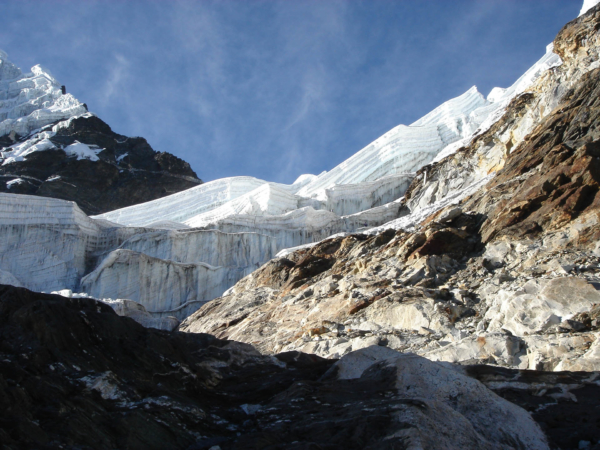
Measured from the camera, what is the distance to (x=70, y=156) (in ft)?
249

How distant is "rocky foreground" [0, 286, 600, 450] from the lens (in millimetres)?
5938

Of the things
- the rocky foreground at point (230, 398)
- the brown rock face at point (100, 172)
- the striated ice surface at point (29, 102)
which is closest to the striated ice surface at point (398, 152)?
the brown rock face at point (100, 172)

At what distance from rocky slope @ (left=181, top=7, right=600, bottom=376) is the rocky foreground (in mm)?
2934

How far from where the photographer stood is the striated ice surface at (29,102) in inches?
3132

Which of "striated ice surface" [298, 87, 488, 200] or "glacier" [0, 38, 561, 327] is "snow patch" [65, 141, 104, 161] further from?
"striated ice surface" [298, 87, 488, 200]

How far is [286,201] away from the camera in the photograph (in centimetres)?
4419

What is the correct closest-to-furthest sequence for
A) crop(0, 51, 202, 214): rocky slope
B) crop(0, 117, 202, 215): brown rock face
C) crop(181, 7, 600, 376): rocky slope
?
crop(181, 7, 600, 376): rocky slope < crop(0, 117, 202, 215): brown rock face < crop(0, 51, 202, 214): rocky slope

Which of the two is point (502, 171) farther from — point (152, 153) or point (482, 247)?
point (152, 153)

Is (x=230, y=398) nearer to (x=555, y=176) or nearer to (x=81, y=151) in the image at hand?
(x=555, y=176)

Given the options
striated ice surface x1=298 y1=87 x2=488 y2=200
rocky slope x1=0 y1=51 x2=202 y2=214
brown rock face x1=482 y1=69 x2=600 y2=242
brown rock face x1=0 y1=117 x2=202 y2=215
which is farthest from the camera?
rocky slope x1=0 y1=51 x2=202 y2=214

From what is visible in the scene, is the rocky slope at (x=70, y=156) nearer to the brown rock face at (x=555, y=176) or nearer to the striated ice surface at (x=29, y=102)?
the striated ice surface at (x=29, y=102)

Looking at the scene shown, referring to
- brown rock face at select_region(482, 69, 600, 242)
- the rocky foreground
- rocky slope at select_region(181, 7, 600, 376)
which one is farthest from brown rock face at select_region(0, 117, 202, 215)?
the rocky foreground

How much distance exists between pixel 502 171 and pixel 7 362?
19896mm

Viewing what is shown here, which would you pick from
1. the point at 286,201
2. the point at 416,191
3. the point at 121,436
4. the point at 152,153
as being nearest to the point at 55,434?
the point at 121,436
